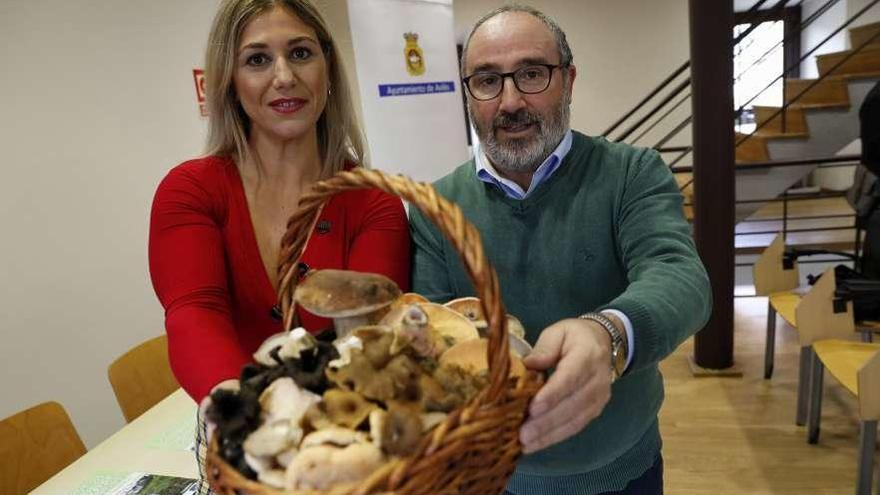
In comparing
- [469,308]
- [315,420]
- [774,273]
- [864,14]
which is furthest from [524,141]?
[864,14]

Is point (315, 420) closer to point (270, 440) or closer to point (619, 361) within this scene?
point (270, 440)

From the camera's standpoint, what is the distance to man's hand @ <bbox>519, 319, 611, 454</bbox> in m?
0.64

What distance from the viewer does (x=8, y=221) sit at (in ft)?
7.86

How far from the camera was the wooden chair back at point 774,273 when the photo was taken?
3.03 m

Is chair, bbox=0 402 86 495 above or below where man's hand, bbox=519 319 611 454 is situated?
below

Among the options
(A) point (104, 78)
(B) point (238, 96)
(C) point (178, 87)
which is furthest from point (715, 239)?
(A) point (104, 78)

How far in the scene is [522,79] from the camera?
1.17 metres

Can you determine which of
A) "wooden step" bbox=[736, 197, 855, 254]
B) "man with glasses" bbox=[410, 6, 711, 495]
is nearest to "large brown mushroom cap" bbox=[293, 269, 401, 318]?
"man with glasses" bbox=[410, 6, 711, 495]

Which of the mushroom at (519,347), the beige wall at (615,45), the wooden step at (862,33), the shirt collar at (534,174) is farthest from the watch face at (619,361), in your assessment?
the beige wall at (615,45)

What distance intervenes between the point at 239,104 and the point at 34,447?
117cm

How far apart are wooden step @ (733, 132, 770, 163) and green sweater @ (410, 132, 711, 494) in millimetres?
3548

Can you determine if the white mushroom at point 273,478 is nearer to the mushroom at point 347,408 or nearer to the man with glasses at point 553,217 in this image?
the mushroom at point 347,408

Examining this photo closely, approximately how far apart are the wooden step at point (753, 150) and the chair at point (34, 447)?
4298 mm

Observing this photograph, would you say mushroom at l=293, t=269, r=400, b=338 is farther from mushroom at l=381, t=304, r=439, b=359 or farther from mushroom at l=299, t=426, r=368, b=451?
mushroom at l=299, t=426, r=368, b=451
